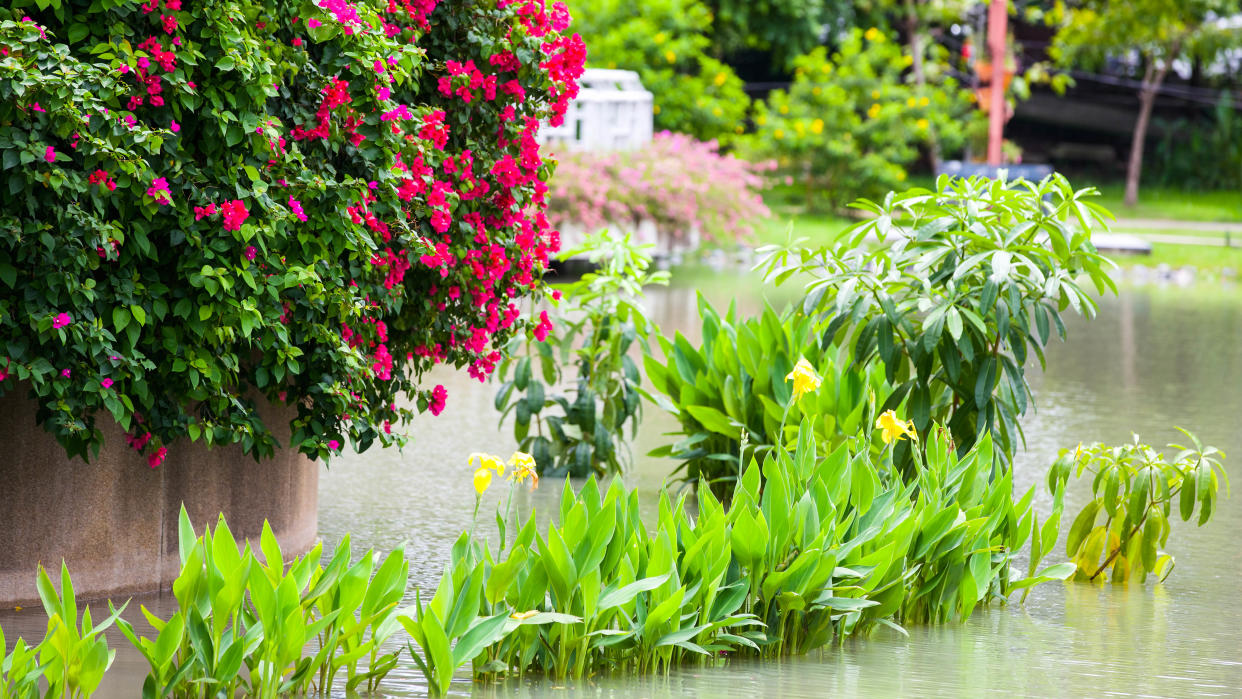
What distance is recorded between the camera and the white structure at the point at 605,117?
1748 cm

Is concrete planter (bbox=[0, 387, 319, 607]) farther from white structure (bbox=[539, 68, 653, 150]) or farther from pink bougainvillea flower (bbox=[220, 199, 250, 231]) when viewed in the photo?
white structure (bbox=[539, 68, 653, 150])

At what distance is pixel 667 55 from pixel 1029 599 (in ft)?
69.5

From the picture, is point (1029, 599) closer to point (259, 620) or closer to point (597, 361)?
point (597, 361)

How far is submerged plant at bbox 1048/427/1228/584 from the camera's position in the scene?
5.29 metres

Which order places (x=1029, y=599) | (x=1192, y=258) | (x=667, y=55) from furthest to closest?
Answer: (x=667, y=55)
(x=1192, y=258)
(x=1029, y=599)

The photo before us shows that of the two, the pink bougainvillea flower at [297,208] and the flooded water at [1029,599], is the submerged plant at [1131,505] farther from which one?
the pink bougainvillea flower at [297,208]

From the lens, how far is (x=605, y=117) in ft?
59.4

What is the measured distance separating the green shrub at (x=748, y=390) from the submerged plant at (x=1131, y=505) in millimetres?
885

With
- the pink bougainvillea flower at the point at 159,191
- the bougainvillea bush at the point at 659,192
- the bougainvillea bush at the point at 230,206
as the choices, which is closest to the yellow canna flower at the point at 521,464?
the bougainvillea bush at the point at 230,206

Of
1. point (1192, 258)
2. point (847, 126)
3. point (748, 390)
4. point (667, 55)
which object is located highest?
point (667, 55)

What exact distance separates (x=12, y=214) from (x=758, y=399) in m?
3.34

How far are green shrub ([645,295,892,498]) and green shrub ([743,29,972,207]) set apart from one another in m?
18.1

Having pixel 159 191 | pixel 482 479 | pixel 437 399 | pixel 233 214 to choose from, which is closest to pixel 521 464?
pixel 482 479

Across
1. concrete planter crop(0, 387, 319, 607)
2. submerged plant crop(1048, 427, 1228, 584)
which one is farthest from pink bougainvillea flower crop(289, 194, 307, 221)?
submerged plant crop(1048, 427, 1228, 584)
